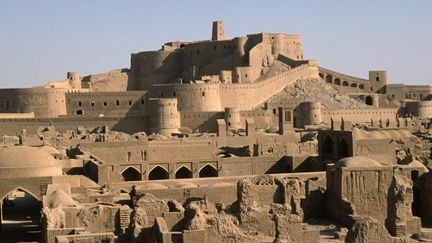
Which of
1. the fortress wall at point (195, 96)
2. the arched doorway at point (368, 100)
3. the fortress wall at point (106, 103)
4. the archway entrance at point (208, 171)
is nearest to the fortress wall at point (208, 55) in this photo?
the fortress wall at point (195, 96)

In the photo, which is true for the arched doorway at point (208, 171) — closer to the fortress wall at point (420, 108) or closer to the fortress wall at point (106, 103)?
the fortress wall at point (106, 103)

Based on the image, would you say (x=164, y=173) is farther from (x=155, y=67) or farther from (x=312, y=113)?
(x=155, y=67)

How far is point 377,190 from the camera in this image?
19.7m

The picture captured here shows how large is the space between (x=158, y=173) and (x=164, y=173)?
Result: 0.31 m

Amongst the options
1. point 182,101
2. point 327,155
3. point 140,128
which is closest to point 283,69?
point 182,101

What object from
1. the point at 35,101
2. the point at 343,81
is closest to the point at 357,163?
the point at 35,101

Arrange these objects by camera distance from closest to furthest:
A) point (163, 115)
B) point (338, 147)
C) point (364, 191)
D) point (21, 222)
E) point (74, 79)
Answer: point (364, 191)
point (21, 222)
point (338, 147)
point (163, 115)
point (74, 79)

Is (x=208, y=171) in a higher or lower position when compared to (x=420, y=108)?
lower

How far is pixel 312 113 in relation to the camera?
43.7 meters

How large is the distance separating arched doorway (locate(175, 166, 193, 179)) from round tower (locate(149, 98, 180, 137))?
1148cm

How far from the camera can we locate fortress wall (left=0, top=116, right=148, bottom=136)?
4038 cm

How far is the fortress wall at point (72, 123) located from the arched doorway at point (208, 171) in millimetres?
13014

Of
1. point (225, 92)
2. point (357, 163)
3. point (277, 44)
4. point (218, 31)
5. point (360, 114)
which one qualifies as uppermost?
point (218, 31)

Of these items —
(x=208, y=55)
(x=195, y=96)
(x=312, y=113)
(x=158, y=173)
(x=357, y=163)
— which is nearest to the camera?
(x=357, y=163)
